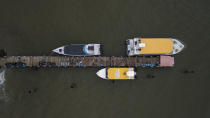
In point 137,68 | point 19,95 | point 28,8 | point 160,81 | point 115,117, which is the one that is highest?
point 28,8

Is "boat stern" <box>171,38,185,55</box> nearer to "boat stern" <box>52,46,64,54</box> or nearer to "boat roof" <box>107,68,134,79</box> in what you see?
"boat roof" <box>107,68,134,79</box>

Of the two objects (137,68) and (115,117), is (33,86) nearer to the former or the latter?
(115,117)

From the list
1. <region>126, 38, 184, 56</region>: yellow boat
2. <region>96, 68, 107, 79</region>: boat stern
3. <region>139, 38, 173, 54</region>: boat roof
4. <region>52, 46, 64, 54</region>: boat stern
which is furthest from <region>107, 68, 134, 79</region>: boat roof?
<region>52, 46, 64, 54</region>: boat stern

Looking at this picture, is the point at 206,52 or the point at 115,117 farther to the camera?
the point at 206,52

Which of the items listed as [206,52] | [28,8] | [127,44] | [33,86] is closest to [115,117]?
[127,44]

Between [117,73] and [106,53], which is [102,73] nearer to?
[117,73]

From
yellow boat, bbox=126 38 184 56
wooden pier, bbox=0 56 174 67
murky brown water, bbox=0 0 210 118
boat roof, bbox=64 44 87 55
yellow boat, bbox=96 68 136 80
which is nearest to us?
yellow boat, bbox=126 38 184 56
